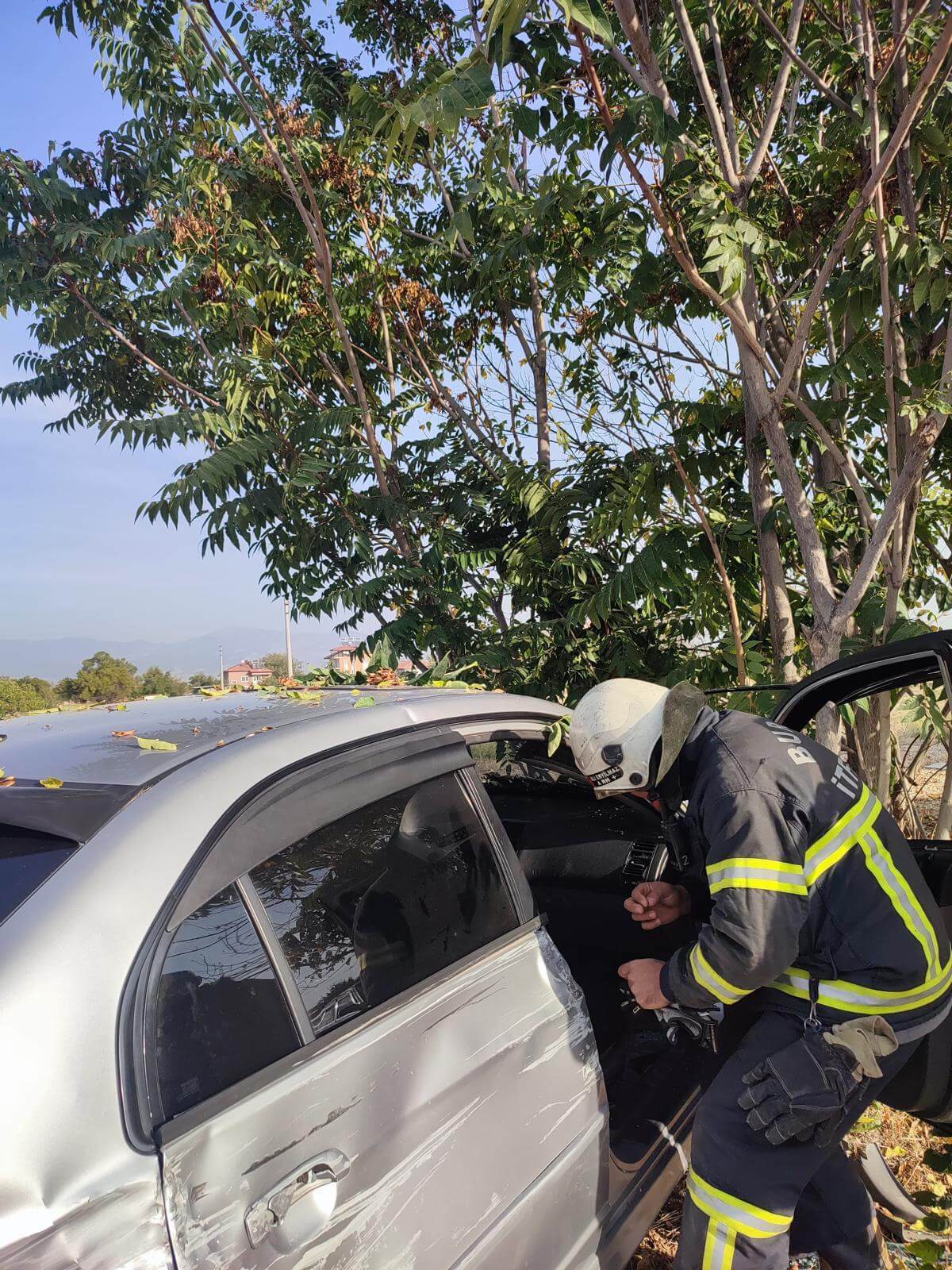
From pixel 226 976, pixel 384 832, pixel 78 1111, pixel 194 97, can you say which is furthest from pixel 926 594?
pixel 194 97

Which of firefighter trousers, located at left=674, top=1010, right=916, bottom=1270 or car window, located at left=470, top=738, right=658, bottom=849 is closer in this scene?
firefighter trousers, located at left=674, top=1010, right=916, bottom=1270

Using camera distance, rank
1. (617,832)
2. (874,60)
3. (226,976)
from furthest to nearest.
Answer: (874,60)
(617,832)
(226,976)

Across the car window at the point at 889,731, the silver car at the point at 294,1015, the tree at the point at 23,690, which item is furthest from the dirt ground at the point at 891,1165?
the tree at the point at 23,690

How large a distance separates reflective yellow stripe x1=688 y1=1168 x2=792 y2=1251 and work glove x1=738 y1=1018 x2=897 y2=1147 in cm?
16

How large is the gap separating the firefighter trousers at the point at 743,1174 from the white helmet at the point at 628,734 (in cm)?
68

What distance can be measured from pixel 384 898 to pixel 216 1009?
18.5 inches

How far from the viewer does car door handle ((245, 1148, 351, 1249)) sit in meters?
1.18

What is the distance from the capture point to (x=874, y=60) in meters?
3.55

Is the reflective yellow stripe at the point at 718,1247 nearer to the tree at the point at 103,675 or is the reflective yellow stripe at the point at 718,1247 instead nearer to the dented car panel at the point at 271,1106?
the dented car panel at the point at 271,1106

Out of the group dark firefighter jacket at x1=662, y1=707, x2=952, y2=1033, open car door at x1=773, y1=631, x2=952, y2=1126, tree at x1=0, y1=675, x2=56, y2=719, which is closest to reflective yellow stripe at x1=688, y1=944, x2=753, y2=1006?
dark firefighter jacket at x1=662, y1=707, x2=952, y2=1033

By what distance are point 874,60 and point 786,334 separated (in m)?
1.35

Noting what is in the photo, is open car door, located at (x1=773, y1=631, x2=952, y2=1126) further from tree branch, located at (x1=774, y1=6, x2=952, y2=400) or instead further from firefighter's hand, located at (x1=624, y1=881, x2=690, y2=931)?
tree branch, located at (x1=774, y1=6, x2=952, y2=400)

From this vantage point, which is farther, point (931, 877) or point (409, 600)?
point (409, 600)

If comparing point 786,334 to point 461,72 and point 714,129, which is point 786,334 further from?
point 461,72
